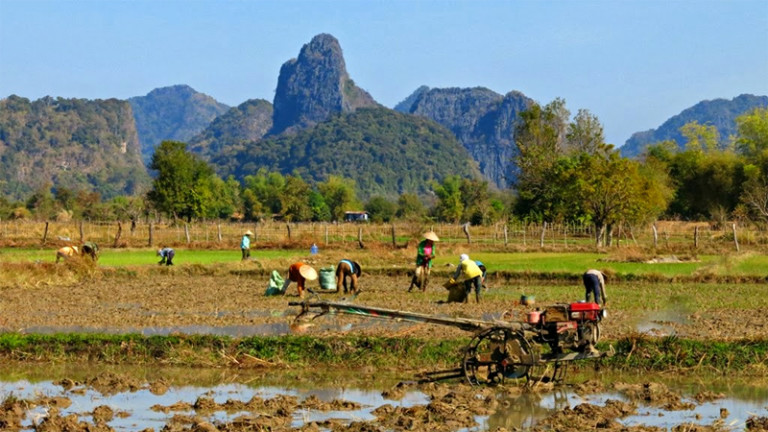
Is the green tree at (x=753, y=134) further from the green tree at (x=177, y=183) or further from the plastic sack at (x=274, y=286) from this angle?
the plastic sack at (x=274, y=286)

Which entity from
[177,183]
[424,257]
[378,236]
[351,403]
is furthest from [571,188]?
[177,183]

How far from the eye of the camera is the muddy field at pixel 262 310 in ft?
56.7

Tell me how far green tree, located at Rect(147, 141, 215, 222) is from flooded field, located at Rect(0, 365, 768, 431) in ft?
224

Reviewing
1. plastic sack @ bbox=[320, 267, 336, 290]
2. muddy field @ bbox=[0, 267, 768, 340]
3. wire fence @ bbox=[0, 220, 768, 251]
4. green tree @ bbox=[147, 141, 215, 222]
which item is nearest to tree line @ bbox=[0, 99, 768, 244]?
green tree @ bbox=[147, 141, 215, 222]

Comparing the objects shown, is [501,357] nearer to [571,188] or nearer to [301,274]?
[301,274]

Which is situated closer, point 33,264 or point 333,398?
point 333,398

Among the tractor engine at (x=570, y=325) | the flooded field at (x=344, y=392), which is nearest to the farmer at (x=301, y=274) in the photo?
the flooded field at (x=344, y=392)

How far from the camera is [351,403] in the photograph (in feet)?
37.5

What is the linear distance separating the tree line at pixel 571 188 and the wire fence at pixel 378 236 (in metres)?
1.90

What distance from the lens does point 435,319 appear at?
12.2 metres

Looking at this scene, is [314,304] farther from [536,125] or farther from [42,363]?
[536,125]

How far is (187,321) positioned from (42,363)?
438 cm

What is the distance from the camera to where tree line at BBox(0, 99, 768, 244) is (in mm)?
48844

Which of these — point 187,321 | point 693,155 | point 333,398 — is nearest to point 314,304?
point 333,398
